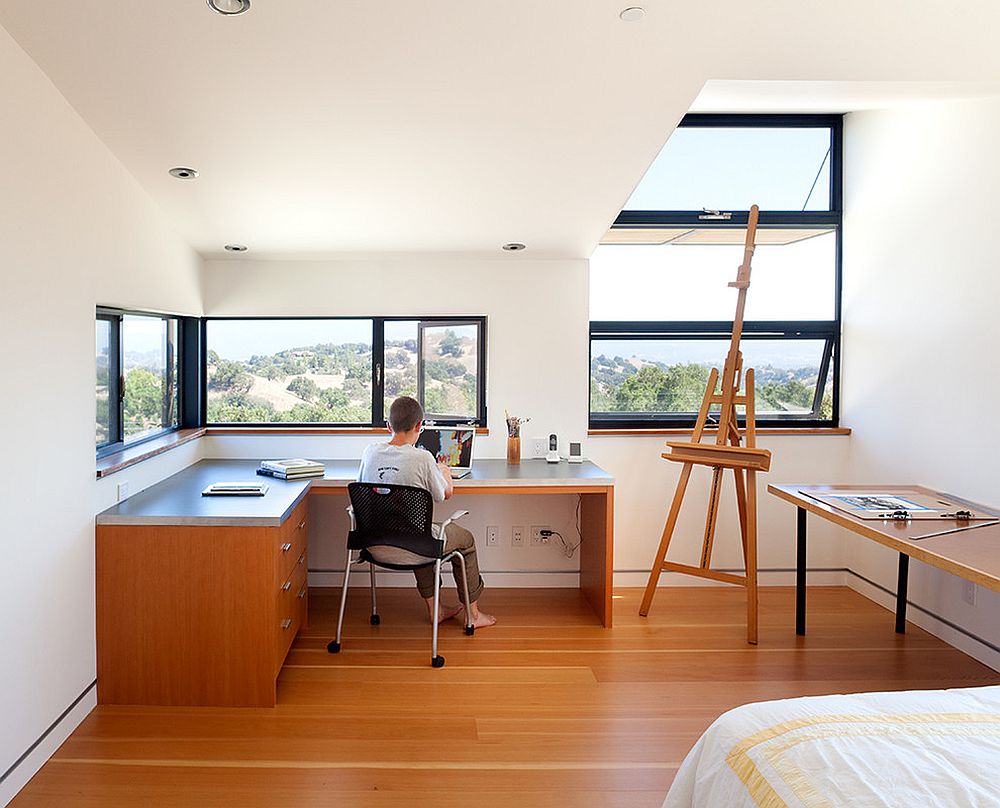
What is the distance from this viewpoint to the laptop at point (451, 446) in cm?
416

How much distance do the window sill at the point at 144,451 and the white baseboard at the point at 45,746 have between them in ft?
2.70

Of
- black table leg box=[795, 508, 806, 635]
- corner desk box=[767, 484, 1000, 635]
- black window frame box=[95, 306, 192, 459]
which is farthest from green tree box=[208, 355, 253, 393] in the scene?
black table leg box=[795, 508, 806, 635]

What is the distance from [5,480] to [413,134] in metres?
1.82

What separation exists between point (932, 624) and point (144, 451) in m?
3.87

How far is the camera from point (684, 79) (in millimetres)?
2609

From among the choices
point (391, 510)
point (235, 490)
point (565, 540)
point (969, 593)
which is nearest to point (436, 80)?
point (391, 510)

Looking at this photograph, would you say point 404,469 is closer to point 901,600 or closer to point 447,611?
point 447,611

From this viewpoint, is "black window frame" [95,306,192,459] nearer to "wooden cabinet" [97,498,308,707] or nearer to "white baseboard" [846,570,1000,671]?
"wooden cabinet" [97,498,308,707]

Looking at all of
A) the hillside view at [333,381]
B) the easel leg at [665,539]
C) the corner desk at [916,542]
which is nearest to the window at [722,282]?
the easel leg at [665,539]

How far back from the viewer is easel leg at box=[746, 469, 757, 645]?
147 inches

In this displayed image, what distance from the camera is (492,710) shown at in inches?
119

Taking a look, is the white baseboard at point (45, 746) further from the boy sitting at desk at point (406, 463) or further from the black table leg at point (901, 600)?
the black table leg at point (901, 600)

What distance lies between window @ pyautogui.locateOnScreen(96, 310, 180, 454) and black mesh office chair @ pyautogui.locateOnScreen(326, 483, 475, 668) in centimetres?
108

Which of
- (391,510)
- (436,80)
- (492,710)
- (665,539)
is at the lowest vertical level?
(492,710)
